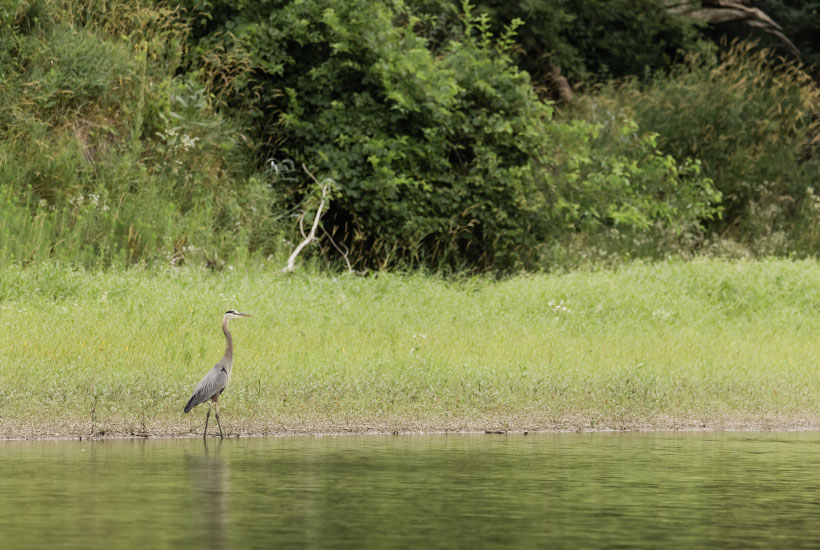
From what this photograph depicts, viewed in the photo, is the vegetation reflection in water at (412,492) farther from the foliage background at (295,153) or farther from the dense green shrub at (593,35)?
the dense green shrub at (593,35)

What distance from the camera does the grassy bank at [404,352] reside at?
12188 mm

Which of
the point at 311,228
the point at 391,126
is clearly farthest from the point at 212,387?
the point at 391,126

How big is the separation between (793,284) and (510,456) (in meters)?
10.5

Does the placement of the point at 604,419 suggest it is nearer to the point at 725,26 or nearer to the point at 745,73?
the point at 745,73

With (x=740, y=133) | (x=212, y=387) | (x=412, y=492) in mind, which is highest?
(x=740, y=133)

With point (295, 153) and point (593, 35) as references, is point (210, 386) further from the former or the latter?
point (593, 35)

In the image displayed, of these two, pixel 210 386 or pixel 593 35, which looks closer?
pixel 210 386

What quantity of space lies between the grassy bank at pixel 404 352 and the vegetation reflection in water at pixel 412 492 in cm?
69

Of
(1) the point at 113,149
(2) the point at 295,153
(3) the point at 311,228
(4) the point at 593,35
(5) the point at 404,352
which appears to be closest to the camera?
(5) the point at 404,352

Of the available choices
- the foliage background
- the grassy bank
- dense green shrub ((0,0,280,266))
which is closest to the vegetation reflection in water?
the grassy bank

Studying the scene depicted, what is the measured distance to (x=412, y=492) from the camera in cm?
874

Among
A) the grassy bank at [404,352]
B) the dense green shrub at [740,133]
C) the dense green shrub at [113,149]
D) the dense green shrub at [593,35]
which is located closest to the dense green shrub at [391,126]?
the dense green shrub at [113,149]

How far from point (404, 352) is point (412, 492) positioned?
5885 millimetres

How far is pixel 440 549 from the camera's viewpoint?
6898mm
